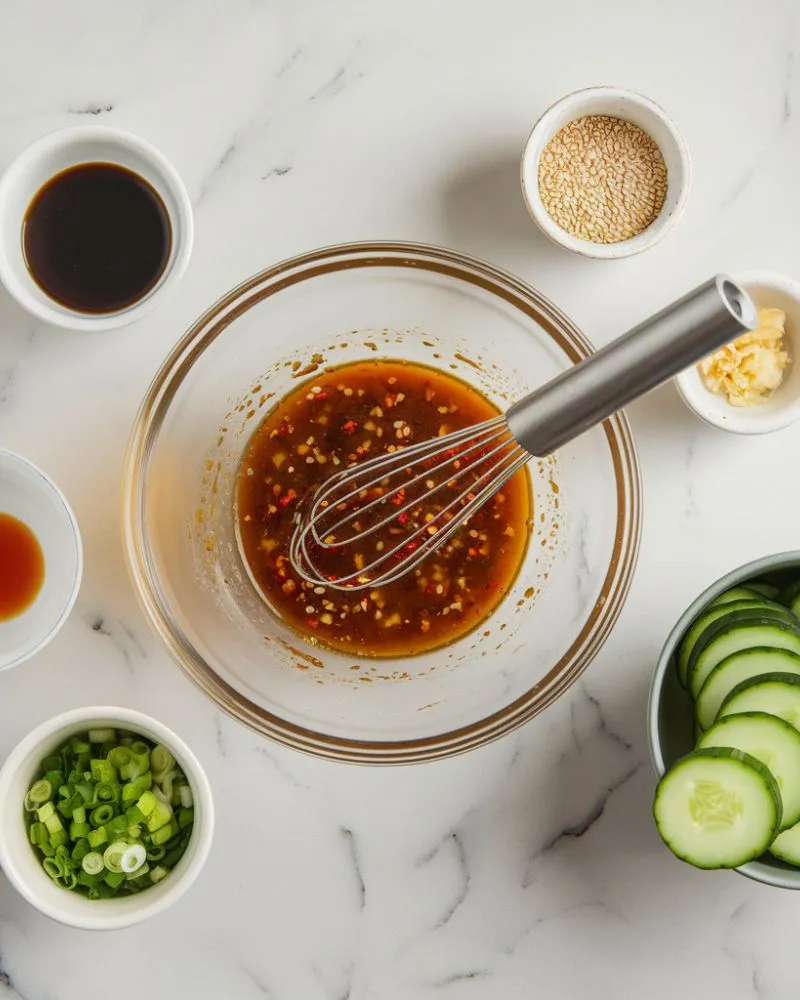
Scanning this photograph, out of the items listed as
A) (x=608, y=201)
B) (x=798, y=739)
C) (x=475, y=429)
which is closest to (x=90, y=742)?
(x=475, y=429)

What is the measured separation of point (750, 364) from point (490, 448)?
46cm

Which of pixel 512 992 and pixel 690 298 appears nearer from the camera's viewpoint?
pixel 690 298

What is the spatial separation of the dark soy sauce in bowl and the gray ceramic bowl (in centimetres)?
103

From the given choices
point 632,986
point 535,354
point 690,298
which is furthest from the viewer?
point 632,986

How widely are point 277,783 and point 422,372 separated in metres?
0.75

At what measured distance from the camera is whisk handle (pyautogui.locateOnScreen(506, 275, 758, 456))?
1.07m

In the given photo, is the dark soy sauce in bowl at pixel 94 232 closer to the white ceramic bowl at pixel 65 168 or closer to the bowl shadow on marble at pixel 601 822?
the white ceramic bowl at pixel 65 168

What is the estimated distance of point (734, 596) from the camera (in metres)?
1.63

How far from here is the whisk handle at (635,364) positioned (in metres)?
1.07

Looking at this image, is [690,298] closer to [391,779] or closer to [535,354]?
[535,354]

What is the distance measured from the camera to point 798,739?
145 centimetres

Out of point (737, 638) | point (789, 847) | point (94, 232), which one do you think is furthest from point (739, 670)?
point (94, 232)

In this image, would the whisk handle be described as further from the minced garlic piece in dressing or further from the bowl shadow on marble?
the bowl shadow on marble

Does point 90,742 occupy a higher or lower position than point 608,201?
lower
